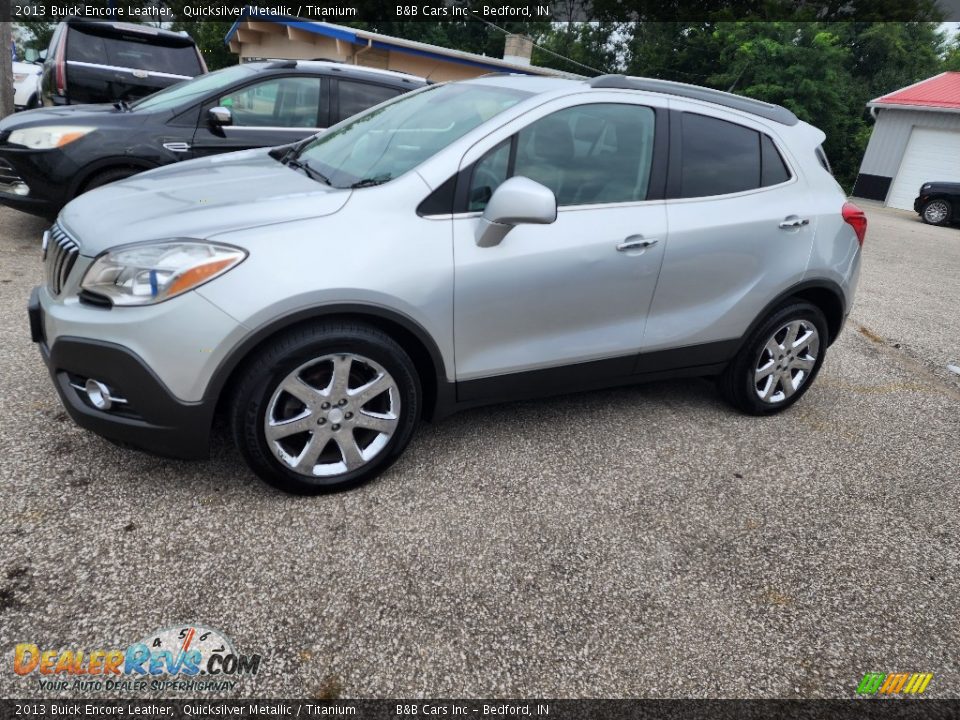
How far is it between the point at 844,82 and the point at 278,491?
32860mm

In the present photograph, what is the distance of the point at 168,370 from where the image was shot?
2414 mm

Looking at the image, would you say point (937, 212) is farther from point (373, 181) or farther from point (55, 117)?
point (55, 117)

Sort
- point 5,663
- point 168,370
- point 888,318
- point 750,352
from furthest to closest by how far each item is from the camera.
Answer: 1. point 888,318
2. point 750,352
3. point 168,370
4. point 5,663

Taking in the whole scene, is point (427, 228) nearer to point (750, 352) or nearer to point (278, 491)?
point (278, 491)

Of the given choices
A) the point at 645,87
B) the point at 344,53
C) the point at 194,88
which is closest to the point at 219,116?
the point at 194,88

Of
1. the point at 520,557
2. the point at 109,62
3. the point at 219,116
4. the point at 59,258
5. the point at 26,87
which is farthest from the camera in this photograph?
the point at 26,87

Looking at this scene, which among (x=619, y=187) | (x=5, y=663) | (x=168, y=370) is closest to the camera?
(x=5, y=663)

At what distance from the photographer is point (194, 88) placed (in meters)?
5.92

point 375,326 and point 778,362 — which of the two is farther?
point 778,362

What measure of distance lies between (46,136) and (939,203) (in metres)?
19.5

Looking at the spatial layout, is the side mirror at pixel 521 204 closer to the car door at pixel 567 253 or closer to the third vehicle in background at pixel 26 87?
the car door at pixel 567 253

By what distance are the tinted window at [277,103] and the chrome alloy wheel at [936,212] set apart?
17399mm

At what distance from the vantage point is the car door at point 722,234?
335cm

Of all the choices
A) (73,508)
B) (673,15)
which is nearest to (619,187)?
(73,508)
